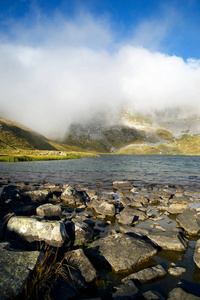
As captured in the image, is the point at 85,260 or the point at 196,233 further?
the point at 196,233

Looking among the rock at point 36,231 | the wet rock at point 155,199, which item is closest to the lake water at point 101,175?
the wet rock at point 155,199

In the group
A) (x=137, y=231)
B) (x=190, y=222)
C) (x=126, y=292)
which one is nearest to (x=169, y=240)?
(x=137, y=231)

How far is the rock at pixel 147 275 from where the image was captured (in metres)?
7.79

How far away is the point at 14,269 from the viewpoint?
6.13 meters

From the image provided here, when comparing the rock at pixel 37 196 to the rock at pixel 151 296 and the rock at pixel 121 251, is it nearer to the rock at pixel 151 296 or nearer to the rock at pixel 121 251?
the rock at pixel 121 251

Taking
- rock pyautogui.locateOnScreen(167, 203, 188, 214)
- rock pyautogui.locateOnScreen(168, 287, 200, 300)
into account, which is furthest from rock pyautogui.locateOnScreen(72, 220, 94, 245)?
rock pyautogui.locateOnScreen(167, 203, 188, 214)

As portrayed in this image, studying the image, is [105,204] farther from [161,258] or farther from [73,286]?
[73,286]

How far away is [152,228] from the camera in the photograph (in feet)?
45.6

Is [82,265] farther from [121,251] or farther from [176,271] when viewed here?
[176,271]

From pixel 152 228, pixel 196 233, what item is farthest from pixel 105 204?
pixel 196 233

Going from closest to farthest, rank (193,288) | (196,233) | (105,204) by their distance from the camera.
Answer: (193,288) → (196,233) → (105,204)

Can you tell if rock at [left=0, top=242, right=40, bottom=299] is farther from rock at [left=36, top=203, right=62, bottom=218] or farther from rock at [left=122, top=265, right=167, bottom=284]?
rock at [left=36, top=203, right=62, bottom=218]

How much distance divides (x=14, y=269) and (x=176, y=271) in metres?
7.63

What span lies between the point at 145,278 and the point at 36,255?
5139 mm
